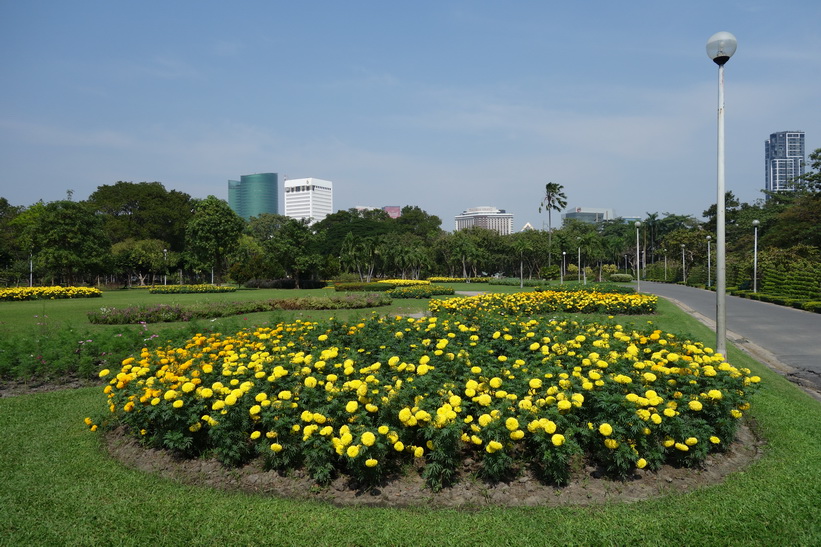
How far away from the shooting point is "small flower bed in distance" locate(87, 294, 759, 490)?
11.5ft

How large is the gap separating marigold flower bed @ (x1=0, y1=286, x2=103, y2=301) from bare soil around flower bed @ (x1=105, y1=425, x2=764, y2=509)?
27.7 meters

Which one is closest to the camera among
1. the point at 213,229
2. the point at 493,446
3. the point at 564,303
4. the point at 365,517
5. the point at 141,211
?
the point at 365,517

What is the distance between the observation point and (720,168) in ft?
22.8

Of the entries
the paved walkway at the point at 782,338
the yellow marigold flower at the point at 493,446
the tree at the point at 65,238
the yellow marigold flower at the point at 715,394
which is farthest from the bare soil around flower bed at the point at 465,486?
the tree at the point at 65,238

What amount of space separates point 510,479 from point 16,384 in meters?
7.32

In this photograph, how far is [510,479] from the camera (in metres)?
3.64

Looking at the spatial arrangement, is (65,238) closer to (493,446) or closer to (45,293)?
(45,293)

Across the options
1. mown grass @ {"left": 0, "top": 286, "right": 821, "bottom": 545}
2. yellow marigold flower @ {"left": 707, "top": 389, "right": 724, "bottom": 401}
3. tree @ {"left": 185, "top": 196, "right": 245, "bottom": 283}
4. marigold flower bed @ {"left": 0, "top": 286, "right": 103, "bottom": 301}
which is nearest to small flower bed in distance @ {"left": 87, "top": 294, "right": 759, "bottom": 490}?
yellow marigold flower @ {"left": 707, "top": 389, "right": 724, "bottom": 401}


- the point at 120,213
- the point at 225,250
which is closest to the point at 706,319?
the point at 225,250

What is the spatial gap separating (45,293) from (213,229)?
14121 millimetres

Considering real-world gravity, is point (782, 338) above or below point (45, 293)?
below

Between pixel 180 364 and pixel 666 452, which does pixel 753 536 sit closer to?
pixel 666 452

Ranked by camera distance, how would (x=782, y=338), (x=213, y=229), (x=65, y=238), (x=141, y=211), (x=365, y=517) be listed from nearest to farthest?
(x=365, y=517)
(x=782, y=338)
(x=65, y=238)
(x=213, y=229)
(x=141, y=211)

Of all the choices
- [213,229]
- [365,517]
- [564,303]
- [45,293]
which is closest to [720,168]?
[365,517]
